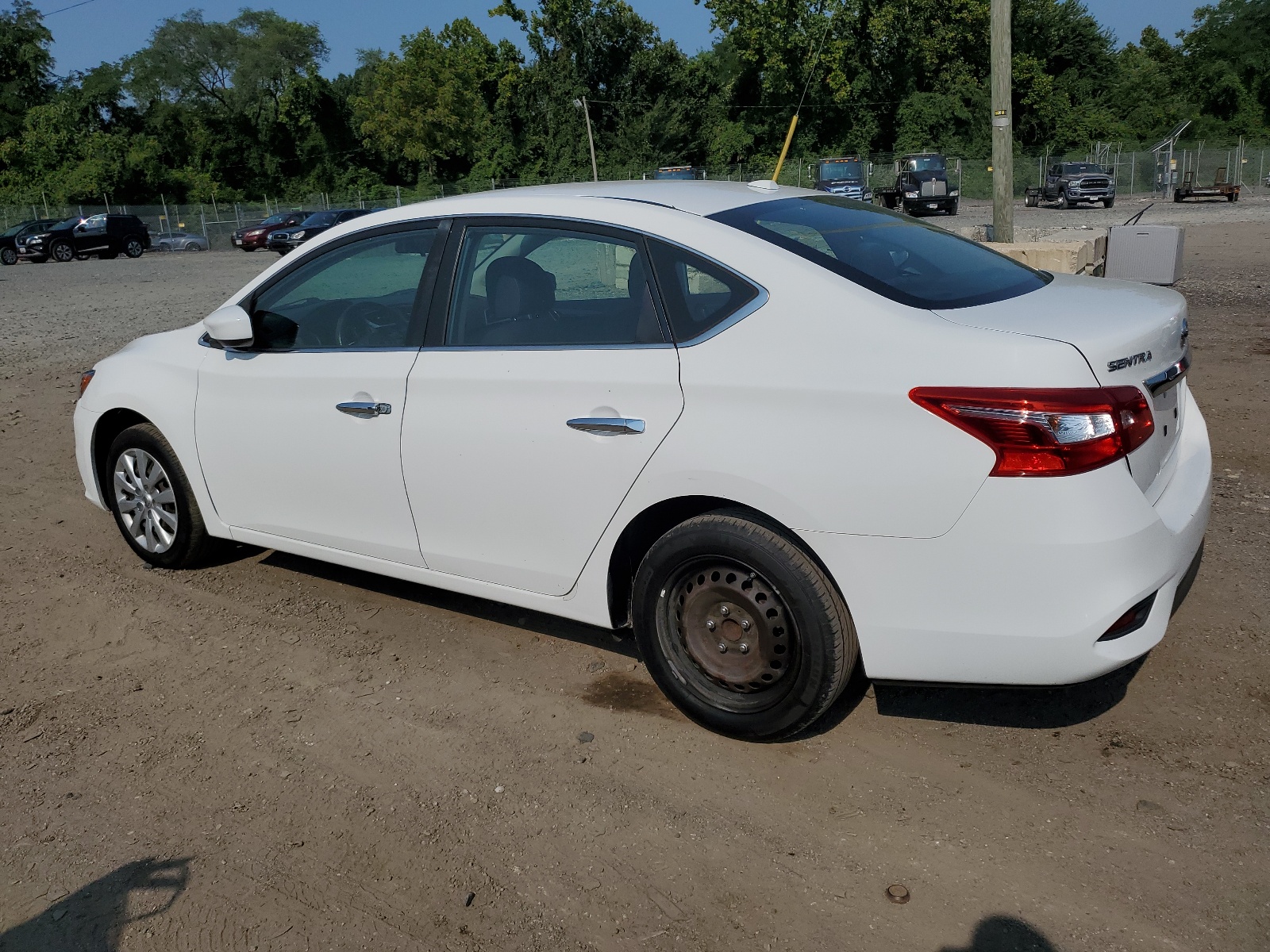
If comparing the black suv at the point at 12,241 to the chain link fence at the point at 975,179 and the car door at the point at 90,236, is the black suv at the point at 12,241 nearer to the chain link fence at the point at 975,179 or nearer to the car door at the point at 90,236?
the car door at the point at 90,236

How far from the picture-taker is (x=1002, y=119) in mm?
12477

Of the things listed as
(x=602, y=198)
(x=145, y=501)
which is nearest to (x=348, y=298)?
(x=602, y=198)

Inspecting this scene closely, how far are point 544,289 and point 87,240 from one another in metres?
41.7

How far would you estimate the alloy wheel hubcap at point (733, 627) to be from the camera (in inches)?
126

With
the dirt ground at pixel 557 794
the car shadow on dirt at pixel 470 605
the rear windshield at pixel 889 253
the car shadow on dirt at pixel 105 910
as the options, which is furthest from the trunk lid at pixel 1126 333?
the car shadow on dirt at pixel 105 910

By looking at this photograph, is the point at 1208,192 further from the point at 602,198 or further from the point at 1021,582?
the point at 1021,582

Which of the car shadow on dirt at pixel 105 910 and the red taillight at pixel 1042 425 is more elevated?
the red taillight at pixel 1042 425

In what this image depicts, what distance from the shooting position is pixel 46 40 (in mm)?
69000

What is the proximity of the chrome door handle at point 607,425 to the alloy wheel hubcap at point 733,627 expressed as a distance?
1.55 feet

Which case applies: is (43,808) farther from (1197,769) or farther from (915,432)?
(1197,769)

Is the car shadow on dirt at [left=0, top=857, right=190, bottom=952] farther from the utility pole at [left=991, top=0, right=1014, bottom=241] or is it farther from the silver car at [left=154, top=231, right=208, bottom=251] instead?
Result: the silver car at [left=154, top=231, right=208, bottom=251]

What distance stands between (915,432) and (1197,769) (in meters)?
1.34

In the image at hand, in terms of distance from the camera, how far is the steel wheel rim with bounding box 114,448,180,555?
16.1 feet

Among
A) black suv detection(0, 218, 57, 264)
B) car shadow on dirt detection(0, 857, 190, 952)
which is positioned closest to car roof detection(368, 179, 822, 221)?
car shadow on dirt detection(0, 857, 190, 952)
